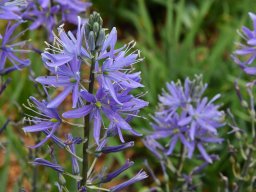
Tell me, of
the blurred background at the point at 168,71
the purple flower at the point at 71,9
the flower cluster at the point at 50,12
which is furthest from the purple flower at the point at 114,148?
the blurred background at the point at 168,71

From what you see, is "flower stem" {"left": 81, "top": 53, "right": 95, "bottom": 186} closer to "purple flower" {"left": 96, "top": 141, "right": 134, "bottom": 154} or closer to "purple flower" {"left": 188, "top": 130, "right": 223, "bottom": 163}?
"purple flower" {"left": 96, "top": 141, "right": 134, "bottom": 154}

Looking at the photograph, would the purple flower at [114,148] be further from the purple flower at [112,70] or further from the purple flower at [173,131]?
the purple flower at [173,131]

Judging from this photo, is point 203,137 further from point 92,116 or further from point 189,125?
point 92,116

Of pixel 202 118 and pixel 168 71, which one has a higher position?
pixel 202 118

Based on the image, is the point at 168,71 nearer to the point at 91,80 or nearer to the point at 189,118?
the point at 189,118

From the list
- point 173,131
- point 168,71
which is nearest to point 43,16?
point 173,131

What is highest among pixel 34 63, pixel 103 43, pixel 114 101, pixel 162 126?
pixel 103 43

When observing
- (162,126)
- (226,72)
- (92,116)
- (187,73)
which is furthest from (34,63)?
(92,116)

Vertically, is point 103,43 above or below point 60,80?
above
